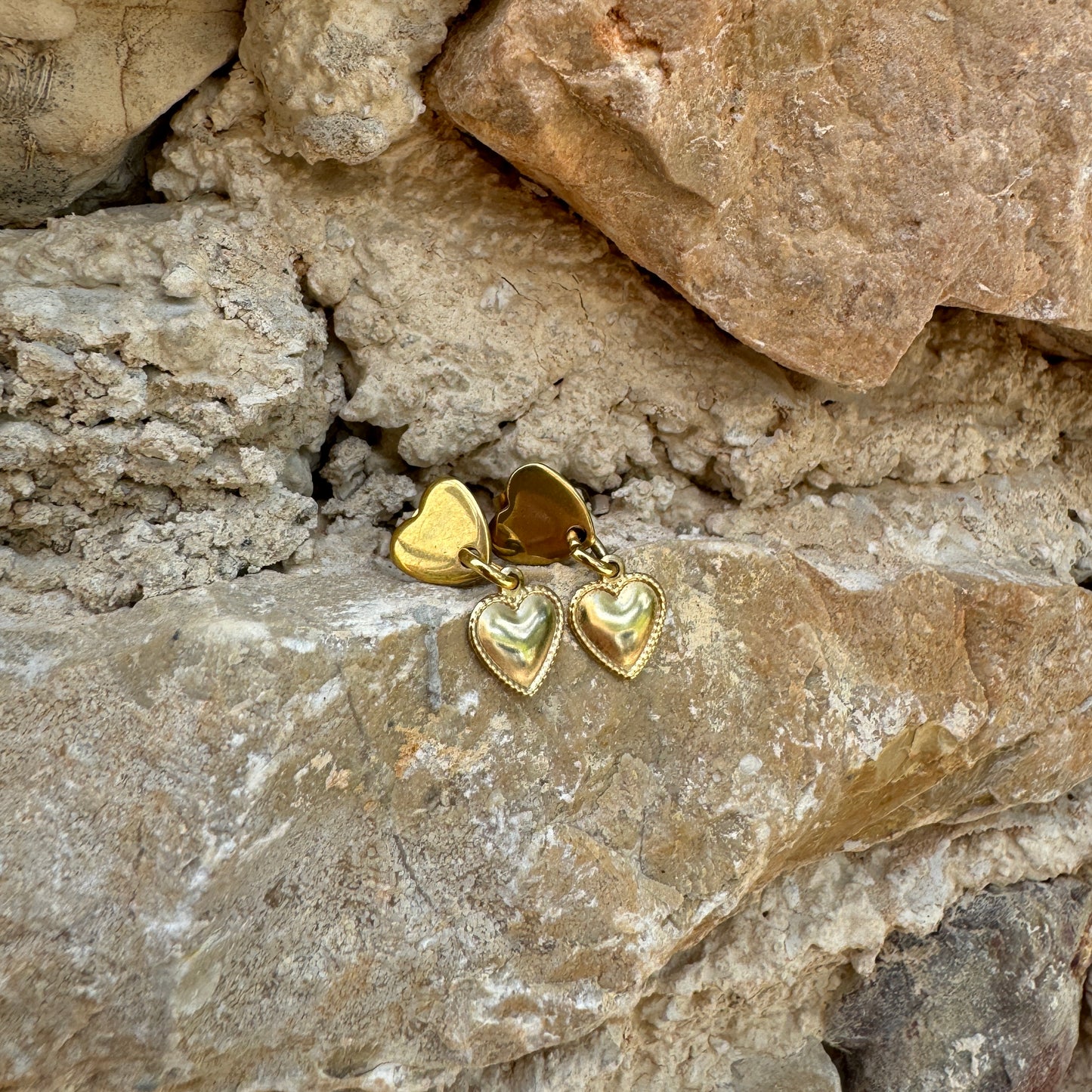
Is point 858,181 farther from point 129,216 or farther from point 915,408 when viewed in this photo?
point 129,216

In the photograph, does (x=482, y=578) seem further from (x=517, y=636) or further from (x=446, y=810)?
(x=446, y=810)

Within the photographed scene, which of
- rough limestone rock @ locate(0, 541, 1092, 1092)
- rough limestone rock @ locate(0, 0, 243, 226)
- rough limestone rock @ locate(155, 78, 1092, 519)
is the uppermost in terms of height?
rough limestone rock @ locate(0, 0, 243, 226)

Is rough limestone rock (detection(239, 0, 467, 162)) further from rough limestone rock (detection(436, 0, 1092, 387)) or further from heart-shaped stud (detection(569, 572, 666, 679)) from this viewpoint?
heart-shaped stud (detection(569, 572, 666, 679))

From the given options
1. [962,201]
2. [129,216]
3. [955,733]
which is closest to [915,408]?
[962,201]

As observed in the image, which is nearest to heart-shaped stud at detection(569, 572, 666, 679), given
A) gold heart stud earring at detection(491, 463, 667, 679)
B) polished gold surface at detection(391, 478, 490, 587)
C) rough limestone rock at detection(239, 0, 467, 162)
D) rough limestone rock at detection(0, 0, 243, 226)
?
gold heart stud earring at detection(491, 463, 667, 679)

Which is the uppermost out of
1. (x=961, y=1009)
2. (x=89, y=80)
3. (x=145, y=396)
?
(x=89, y=80)

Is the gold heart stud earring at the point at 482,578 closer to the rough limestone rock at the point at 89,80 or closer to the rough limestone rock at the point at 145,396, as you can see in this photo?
the rough limestone rock at the point at 145,396

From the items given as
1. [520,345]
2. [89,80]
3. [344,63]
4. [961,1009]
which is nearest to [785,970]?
[961,1009]

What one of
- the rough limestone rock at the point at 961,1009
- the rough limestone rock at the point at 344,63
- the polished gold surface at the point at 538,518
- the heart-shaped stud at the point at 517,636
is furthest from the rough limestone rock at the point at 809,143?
the rough limestone rock at the point at 961,1009
